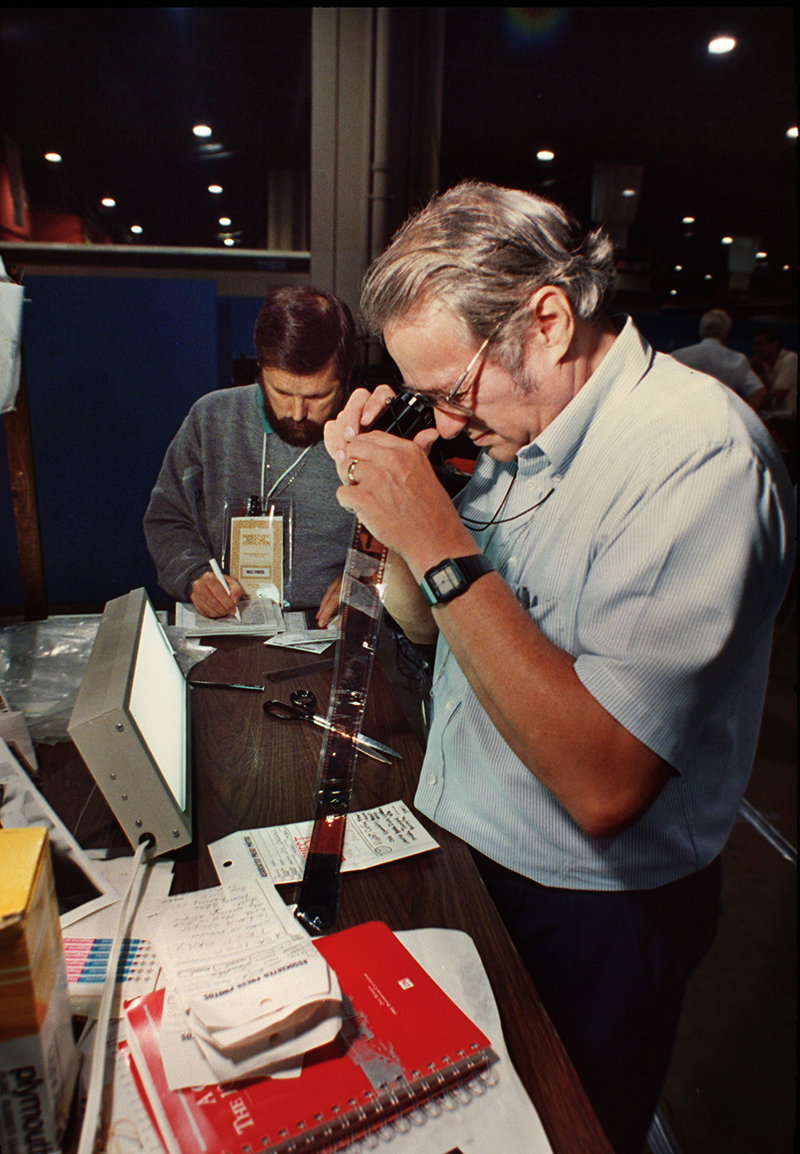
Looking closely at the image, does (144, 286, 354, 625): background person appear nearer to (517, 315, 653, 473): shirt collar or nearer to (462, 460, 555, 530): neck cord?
A: (462, 460, 555, 530): neck cord

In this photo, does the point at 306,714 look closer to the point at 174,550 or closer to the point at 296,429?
the point at 174,550

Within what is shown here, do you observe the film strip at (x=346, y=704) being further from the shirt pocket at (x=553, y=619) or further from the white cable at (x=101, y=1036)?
the shirt pocket at (x=553, y=619)

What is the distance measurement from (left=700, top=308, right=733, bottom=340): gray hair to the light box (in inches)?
154

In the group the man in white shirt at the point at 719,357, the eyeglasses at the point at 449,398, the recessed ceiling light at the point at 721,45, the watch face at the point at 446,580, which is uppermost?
the recessed ceiling light at the point at 721,45

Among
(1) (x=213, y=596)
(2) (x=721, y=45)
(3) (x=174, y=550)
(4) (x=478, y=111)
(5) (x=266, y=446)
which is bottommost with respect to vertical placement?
(1) (x=213, y=596)

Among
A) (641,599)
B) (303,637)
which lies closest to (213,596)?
(303,637)

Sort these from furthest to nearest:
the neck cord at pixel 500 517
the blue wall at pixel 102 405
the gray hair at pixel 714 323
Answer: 1. the gray hair at pixel 714 323
2. the blue wall at pixel 102 405
3. the neck cord at pixel 500 517

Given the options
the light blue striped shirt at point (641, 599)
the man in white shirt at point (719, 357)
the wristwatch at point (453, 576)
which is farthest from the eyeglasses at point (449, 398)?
the man in white shirt at point (719, 357)

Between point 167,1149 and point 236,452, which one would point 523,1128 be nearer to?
point 167,1149

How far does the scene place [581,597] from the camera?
83 centimetres

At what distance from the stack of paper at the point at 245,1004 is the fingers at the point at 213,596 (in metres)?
0.75

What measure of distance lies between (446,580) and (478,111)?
3.56 m

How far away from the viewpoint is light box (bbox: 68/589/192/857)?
74 cm

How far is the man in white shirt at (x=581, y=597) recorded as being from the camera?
0.69 metres
